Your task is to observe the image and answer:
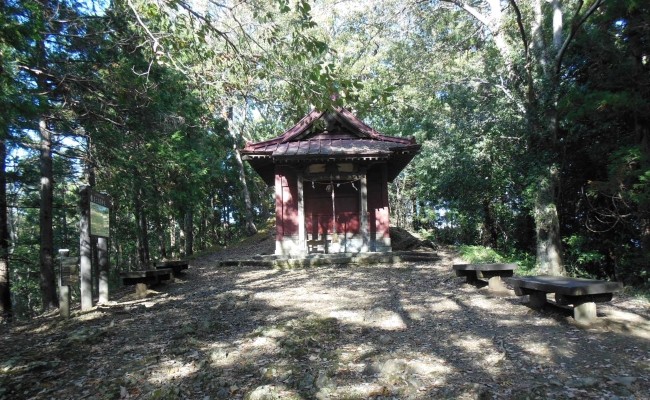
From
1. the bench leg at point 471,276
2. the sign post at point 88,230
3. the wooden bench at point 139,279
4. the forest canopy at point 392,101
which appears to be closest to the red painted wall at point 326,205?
the forest canopy at point 392,101

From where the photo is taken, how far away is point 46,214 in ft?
32.0

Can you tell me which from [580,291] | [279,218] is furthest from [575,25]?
[279,218]

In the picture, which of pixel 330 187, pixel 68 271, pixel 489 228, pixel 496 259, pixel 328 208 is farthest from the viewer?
pixel 489 228

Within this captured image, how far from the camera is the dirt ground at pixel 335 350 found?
3939 millimetres

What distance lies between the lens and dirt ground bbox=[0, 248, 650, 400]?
3939 millimetres

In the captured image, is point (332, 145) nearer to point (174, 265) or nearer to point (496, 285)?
point (174, 265)

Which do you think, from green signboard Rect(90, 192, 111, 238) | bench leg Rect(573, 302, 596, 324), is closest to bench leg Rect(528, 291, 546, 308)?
bench leg Rect(573, 302, 596, 324)

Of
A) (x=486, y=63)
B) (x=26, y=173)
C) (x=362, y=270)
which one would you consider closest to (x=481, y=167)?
(x=486, y=63)

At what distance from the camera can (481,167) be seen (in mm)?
14820

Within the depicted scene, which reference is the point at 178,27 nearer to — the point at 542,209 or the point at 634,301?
the point at 634,301

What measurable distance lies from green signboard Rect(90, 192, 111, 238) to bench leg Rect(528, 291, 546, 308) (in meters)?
7.55

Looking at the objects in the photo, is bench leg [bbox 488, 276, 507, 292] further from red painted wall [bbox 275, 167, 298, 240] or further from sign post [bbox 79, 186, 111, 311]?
red painted wall [bbox 275, 167, 298, 240]

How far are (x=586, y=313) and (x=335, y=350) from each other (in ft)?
11.2

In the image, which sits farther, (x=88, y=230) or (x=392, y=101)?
(x=392, y=101)
